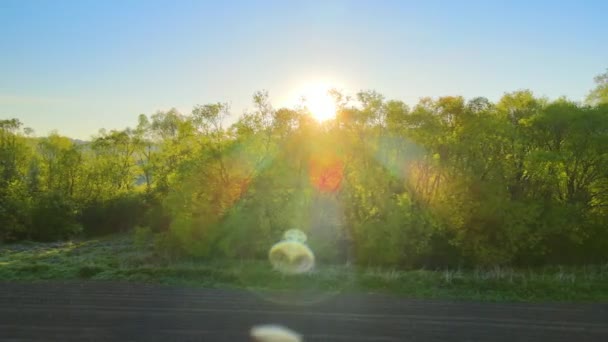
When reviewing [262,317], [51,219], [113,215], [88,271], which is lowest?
[88,271]

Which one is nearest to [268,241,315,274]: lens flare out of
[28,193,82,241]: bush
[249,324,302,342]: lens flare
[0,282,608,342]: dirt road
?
[0,282,608,342]: dirt road

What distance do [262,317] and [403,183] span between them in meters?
17.9

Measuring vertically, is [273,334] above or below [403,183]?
below

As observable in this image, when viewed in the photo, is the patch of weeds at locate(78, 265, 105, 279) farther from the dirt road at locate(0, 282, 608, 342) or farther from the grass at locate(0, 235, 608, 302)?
the dirt road at locate(0, 282, 608, 342)

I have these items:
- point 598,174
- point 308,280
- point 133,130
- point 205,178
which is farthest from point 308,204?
point 133,130

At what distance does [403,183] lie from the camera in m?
33.6

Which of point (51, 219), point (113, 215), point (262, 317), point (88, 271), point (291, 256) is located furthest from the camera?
point (113, 215)

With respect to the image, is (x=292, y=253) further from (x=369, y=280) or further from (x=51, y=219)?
(x=51, y=219)

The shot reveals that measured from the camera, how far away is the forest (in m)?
31.8

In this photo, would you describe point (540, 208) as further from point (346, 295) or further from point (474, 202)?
point (346, 295)

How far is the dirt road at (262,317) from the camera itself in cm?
1608

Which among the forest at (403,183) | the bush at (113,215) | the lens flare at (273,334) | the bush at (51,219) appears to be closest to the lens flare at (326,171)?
the forest at (403,183)

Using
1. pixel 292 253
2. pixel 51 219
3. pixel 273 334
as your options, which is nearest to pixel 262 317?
pixel 273 334

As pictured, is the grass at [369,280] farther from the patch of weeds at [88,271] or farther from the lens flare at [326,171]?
the lens flare at [326,171]
